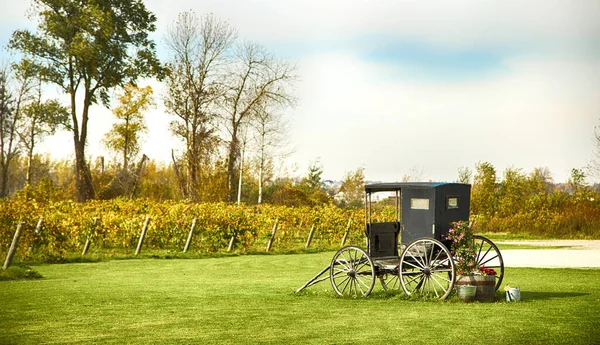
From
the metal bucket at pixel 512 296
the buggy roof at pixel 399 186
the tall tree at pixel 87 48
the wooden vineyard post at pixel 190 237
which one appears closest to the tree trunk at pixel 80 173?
the tall tree at pixel 87 48

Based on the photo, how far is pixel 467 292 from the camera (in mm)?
10461

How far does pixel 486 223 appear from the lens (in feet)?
123

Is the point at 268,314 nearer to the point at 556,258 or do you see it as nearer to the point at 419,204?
the point at 419,204

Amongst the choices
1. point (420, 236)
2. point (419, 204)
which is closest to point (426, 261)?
point (420, 236)

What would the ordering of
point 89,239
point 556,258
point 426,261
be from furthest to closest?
1. point 89,239
2. point 556,258
3. point 426,261

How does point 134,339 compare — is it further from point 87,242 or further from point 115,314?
point 87,242

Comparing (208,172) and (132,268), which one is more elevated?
(208,172)

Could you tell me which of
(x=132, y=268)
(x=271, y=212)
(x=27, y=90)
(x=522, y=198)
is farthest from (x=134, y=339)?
(x=27, y=90)

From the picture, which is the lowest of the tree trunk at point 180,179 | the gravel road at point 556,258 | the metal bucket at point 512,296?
the metal bucket at point 512,296

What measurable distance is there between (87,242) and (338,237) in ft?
34.2

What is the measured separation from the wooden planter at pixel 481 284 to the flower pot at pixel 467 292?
0.28 feet

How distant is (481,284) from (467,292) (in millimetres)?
285

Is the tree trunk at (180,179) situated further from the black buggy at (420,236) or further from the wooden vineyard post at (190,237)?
the black buggy at (420,236)

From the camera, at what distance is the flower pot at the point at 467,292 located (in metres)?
10.5
